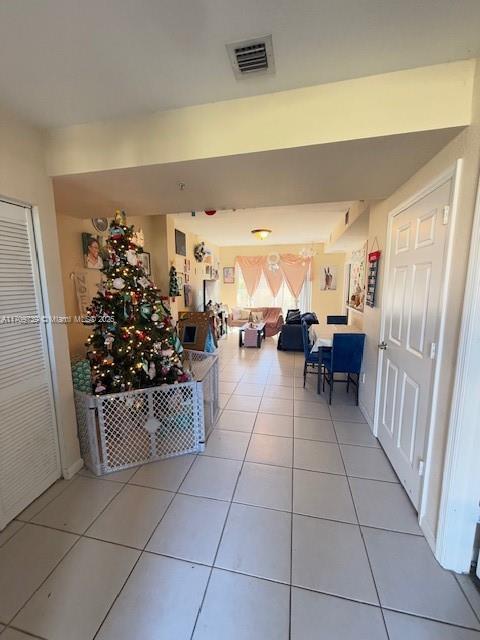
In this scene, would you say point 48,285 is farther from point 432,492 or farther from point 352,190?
point 432,492

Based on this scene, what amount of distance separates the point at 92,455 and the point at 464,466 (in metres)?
2.37

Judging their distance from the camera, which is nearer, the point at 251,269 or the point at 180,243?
the point at 180,243

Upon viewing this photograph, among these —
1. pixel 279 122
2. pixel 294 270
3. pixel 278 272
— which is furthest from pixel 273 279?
pixel 279 122

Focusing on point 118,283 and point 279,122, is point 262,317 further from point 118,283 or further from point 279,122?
point 279,122

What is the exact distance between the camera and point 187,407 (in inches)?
90.6

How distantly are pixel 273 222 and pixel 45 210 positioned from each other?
3.88 m

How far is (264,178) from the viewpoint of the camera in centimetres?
185

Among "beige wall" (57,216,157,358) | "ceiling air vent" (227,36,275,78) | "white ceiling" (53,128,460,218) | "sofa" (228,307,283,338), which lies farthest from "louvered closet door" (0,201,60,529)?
"sofa" (228,307,283,338)

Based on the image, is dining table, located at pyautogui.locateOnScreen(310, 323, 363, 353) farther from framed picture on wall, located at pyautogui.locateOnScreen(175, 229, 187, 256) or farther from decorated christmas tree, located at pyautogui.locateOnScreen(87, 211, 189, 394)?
framed picture on wall, located at pyautogui.locateOnScreen(175, 229, 187, 256)

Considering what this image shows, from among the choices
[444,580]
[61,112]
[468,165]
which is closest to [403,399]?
[444,580]

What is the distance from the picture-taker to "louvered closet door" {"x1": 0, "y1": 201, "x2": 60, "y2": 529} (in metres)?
1.59

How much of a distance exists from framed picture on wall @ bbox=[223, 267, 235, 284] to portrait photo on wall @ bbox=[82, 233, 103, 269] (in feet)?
16.5

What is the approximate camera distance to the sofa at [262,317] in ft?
23.2

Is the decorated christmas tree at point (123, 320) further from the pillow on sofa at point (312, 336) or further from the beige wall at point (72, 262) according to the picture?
the pillow on sofa at point (312, 336)
